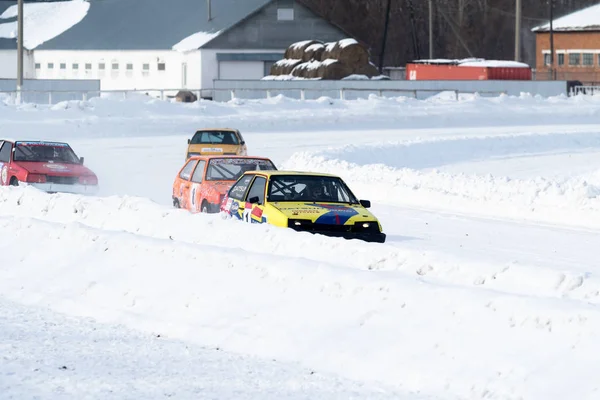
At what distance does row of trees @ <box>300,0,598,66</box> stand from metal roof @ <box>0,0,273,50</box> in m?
19.9

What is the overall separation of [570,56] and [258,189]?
2790 inches

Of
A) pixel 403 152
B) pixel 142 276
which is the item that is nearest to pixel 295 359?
pixel 142 276

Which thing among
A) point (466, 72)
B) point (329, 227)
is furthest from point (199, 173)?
point (466, 72)

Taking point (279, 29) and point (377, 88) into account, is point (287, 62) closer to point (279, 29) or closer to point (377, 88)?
point (279, 29)

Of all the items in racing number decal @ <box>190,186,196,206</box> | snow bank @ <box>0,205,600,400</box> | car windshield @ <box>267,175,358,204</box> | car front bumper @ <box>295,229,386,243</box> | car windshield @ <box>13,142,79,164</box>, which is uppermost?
car windshield @ <box>13,142,79,164</box>

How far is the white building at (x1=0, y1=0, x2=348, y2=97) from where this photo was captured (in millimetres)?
75000

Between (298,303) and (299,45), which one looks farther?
(299,45)

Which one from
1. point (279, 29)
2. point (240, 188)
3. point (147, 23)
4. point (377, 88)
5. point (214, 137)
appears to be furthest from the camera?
point (147, 23)

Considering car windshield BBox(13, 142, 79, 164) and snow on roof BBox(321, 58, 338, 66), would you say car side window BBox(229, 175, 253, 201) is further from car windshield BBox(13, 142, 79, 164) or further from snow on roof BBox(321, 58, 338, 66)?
snow on roof BBox(321, 58, 338, 66)

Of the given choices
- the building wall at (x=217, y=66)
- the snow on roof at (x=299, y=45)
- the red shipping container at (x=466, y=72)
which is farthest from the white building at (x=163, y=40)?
the red shipping container at (x=466, y=72)

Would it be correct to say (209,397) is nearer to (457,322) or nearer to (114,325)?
(457,322)

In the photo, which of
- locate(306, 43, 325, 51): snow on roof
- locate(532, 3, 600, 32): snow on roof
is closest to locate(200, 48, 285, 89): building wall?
locate(306, 43, 325, 51): snow on roof

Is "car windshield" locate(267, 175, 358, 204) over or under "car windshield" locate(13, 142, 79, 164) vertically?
under

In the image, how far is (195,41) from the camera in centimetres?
7494
